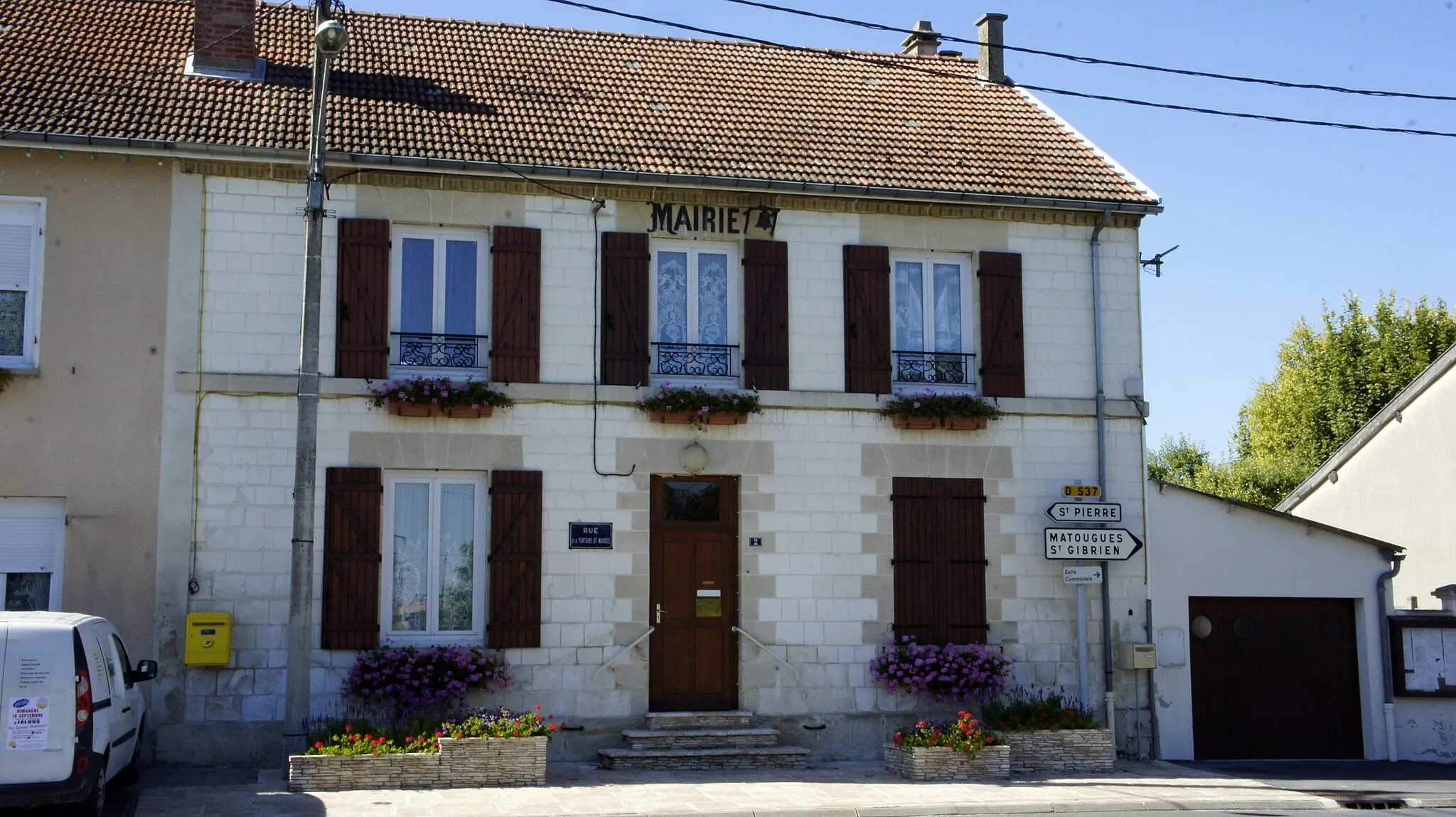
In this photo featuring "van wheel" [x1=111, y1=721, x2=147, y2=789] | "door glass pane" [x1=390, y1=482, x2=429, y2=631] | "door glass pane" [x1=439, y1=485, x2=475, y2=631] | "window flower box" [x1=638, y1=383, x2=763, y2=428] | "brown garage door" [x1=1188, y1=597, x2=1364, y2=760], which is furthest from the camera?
"brown garage door" [x1=1188, y1=597, x2=1364, y2=760]

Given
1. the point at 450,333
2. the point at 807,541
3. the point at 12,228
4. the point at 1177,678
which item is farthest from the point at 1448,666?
the point at 12,228

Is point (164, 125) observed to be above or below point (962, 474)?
above

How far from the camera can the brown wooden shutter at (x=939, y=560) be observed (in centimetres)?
1493

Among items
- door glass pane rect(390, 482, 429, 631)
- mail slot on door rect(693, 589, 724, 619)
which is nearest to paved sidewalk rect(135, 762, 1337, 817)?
mail slot on door rect(693, 589, 724, 619)

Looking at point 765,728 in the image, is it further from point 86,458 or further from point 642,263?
point 86,458

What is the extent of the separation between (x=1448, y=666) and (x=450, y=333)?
12124 mm

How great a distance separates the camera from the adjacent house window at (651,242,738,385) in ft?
48.6

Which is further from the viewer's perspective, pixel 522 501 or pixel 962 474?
pixel 962 474

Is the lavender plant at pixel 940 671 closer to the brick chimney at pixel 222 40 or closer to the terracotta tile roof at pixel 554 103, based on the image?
the terracotta tile roof at pixel 554 103

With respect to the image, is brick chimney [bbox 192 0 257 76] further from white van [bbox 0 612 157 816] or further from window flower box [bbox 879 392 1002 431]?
window flower box [bbox 879 392 1002 431]

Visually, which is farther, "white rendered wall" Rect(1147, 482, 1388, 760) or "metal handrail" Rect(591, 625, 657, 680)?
"white rendered wall" Rect(1147, 482, 1388, 760)

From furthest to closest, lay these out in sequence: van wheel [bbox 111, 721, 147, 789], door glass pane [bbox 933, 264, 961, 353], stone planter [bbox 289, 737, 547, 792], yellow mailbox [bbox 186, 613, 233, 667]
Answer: door glass pane [bbox 933, 264, 961, 353]
yellow mailbox [bbox 186, 613, 233, 667]
stone planter [bbox 289, 737, 547, 792]
van wheel [bbox 111, 721, 147, 789]

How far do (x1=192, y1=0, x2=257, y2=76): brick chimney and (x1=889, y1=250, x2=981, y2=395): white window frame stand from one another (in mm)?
7454

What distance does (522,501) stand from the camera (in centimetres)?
1407
